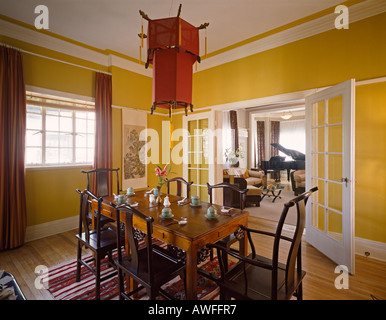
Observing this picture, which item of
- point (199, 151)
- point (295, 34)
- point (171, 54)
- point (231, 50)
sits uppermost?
point (231, 50)

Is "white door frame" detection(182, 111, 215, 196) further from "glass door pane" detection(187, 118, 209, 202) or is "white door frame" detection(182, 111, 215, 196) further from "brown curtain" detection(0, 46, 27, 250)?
"brown curtain" detection(0, 46, 27, 250)

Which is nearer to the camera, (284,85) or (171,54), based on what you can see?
(171,54)

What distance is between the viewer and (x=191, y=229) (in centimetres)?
171

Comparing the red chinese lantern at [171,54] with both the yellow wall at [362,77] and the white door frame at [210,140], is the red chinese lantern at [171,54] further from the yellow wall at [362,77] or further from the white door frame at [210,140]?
the white door frame at [210,140]

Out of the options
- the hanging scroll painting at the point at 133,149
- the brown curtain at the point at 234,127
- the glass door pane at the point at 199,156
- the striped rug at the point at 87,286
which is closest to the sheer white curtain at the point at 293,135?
the brown curtain at the point at 234,127

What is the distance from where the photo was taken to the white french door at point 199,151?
13.9 feet

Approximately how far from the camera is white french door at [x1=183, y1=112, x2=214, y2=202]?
4.23m

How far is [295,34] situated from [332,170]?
216cm

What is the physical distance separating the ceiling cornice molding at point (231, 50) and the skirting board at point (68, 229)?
9.68ft

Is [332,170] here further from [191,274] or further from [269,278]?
[191,274]

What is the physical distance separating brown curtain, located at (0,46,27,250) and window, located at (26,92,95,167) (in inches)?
12.5

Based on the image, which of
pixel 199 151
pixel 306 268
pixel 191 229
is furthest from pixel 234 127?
pixel 191 229

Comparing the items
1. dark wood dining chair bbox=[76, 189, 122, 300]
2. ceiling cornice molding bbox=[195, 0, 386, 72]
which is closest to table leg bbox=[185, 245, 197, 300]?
dark wood dining chair bbox=[76, 189, 122, 300]
